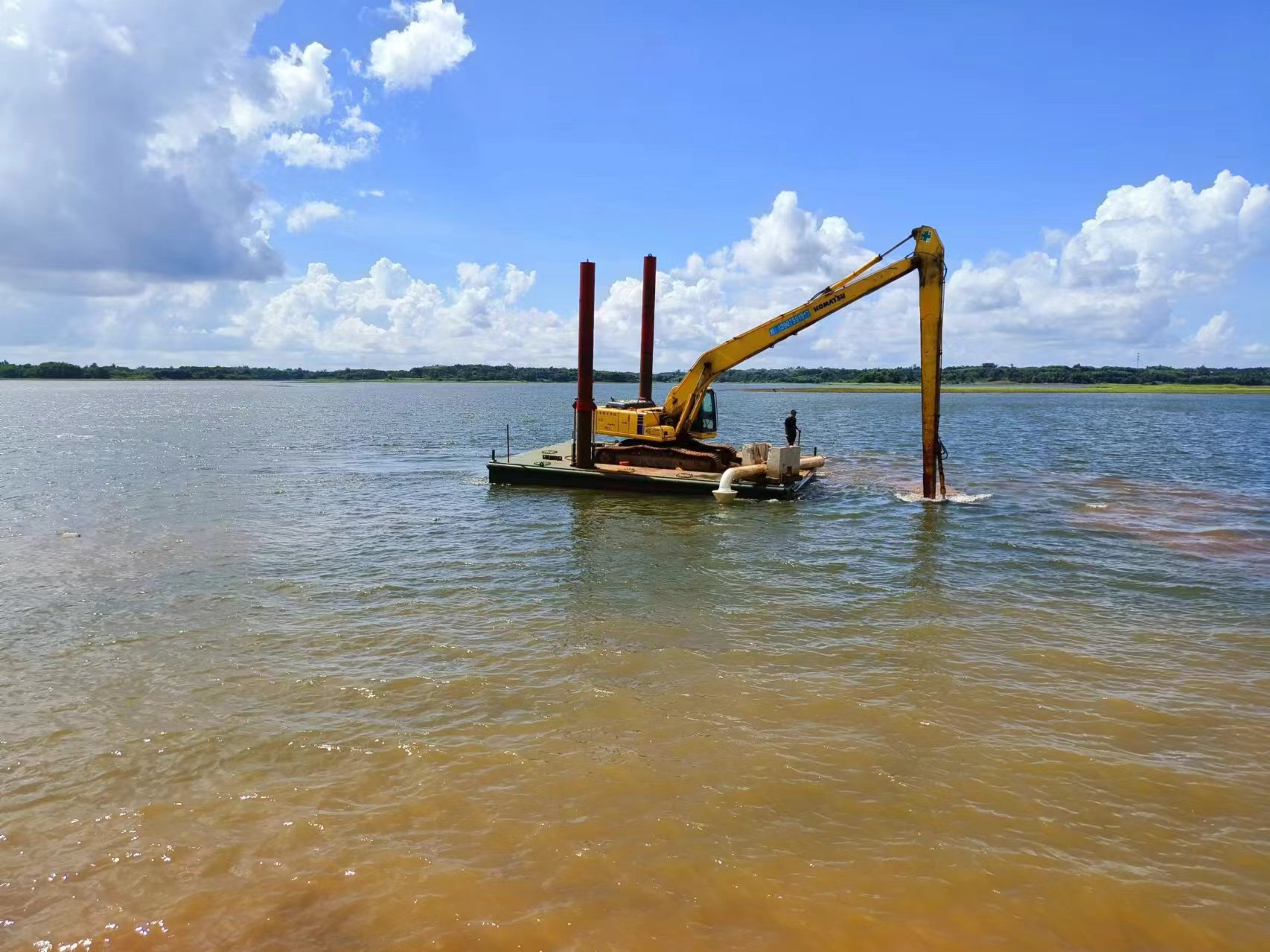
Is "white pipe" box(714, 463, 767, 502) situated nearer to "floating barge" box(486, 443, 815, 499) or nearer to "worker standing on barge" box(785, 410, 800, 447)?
"floating barge" box(486, 443, 815, 499)

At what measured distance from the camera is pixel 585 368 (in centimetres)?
2339

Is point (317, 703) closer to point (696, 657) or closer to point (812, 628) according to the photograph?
point (696, 657)

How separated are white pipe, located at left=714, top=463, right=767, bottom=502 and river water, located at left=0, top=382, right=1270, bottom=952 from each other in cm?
446

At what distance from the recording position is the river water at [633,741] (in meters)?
4.79

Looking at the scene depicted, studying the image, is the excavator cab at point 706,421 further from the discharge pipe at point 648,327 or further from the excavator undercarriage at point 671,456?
the discharge pipe at point 648,327

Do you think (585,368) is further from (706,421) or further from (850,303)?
(850,303)

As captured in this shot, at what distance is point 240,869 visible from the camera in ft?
16.9

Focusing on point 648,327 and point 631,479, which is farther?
point 648,327

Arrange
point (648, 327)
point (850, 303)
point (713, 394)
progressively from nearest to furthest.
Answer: point (850, 303) < point (713, 394) < point (648, 327)

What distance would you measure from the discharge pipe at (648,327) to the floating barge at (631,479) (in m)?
6.79

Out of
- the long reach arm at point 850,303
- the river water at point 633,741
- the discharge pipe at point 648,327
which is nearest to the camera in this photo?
the river water at point 633,741

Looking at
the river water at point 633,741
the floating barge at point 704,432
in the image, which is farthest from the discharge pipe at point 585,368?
the river water at point 633,741

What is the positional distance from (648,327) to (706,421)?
7.27m

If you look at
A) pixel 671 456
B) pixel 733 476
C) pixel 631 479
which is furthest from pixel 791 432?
pixel 631 479
